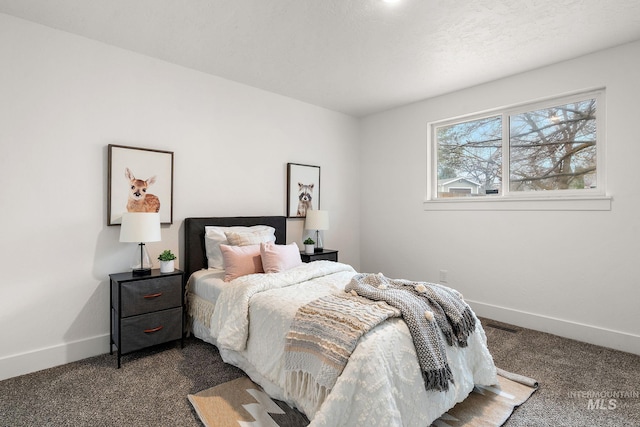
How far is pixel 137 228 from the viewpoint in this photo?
2561 millimetres

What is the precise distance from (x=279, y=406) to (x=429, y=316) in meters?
1.07

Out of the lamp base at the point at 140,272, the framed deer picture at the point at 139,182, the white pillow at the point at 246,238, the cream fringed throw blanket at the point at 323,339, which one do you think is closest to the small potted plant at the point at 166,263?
the lamp base at the point at 140,272

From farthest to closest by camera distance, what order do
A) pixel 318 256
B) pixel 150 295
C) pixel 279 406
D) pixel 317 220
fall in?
pixel 317 220, pixel 318 256, pixel 150 295, pixel 279 406

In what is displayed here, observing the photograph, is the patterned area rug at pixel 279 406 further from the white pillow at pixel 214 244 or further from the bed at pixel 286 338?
the white pillow at pixel 214 244

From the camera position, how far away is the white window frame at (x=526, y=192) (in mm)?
2963

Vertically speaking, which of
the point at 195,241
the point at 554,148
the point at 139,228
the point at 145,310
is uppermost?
the point at 554,148

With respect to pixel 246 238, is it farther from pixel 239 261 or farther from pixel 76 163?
pixel 76 163

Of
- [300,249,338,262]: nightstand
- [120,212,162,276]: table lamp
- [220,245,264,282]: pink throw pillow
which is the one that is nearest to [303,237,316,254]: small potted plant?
[300,249,338,262]: nightstand

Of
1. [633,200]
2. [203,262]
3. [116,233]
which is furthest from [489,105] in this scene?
[116,233]

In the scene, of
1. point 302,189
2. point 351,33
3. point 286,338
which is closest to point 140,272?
point 286,338

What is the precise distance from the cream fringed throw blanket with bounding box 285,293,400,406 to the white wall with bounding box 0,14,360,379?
1889 millimetres

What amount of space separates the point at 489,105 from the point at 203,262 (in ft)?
11.4

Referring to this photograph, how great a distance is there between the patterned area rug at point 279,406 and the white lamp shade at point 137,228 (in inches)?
48.1

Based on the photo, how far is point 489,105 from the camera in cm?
358
